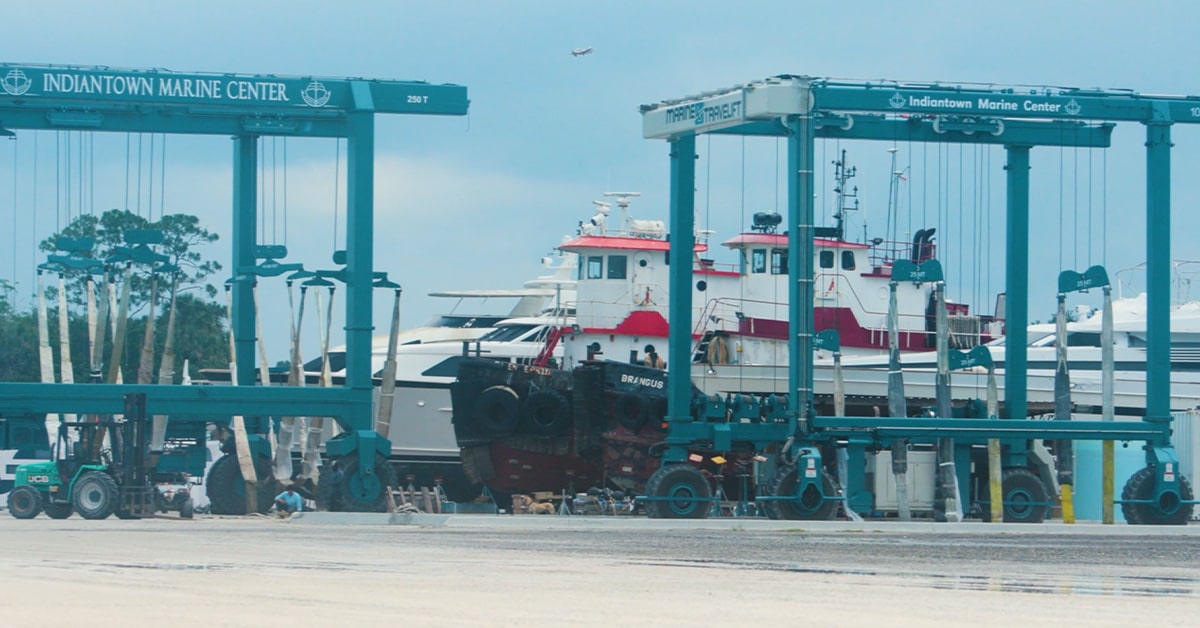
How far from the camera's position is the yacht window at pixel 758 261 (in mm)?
38938

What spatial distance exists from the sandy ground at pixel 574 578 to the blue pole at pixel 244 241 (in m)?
7.68

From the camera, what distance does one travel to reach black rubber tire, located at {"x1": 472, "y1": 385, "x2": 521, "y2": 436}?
2986 cm

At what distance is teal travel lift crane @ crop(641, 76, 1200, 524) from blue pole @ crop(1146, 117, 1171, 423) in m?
0.02

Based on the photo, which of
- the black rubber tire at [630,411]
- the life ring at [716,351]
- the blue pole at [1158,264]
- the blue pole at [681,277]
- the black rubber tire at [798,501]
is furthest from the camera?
the life ring at [716,351]

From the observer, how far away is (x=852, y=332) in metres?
38.2

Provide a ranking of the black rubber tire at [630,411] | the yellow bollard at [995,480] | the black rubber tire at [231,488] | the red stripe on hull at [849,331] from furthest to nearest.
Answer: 1. the red stripe on hull at [849,331]
2. the black rubber tire at [630,411]
3. the black rubber tire at [231,488]
4. the yellow bollard at [995,480]

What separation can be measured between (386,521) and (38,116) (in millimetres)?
8492

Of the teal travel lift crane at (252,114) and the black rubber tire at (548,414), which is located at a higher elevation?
the teal travel lift crane at (252,114)

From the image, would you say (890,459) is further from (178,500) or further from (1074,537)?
(178,500)

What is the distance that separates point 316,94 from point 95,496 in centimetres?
673

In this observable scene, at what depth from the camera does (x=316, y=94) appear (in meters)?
26.3

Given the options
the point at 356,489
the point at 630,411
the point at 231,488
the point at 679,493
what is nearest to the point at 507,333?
the point at 630,411

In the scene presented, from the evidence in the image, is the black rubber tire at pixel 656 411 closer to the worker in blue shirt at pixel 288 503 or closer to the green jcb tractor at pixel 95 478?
the worker in blue shirt at pixel 288 503

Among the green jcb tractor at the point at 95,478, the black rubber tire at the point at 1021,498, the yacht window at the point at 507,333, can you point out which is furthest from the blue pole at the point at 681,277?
the yacht window at the point at 507,333
